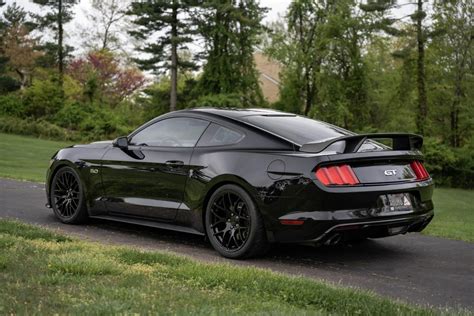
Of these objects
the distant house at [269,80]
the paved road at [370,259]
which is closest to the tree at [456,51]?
the distant house at [269,80]

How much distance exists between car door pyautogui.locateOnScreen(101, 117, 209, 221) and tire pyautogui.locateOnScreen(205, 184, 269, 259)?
0.48m

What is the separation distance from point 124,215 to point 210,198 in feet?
4.50

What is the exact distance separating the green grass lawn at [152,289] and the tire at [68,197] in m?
2.07

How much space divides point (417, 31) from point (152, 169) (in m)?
28.4

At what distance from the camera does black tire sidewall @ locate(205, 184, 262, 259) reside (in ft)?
18.4

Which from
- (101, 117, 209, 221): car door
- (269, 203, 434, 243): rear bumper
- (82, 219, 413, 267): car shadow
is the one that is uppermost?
(101, 117, 209, 221): car door

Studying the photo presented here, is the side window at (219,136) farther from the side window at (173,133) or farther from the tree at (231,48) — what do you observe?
the tree at (231,48)

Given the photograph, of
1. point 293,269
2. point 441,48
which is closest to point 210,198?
point 293,269

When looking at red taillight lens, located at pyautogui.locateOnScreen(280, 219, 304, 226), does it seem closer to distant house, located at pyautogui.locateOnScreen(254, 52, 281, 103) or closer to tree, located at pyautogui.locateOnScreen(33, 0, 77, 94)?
tree, located at pyautogui.locateOnScreen(33, 0, 77, 94)

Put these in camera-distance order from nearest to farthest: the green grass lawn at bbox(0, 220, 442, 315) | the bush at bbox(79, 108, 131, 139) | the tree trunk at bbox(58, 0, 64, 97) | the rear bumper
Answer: the green grass lawn at bbox(0, 220, 442, 315)
the rear bumper
the bush at bbox(79, 108, 131, 139)
the tree trunk at bbox(58, 0, 64, 97)

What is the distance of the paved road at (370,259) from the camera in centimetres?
484

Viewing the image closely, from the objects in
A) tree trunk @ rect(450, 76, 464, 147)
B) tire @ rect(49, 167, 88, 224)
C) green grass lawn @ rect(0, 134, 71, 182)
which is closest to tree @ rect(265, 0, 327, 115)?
tree trunk @ rect(450, 76, 464, 147)

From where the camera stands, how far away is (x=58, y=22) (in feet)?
150

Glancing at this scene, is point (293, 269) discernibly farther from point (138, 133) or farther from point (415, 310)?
point (138, 133)
